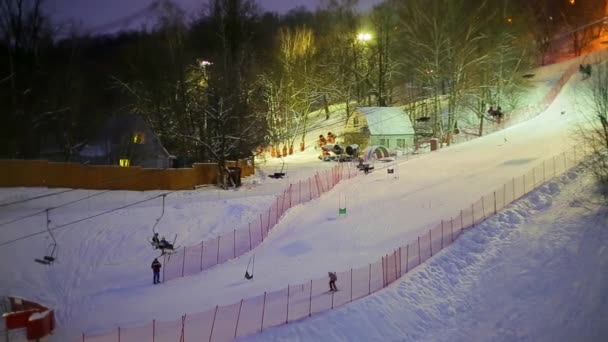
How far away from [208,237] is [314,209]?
7507mm

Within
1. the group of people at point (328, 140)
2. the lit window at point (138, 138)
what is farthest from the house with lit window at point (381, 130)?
the lit window at point (138, 138)

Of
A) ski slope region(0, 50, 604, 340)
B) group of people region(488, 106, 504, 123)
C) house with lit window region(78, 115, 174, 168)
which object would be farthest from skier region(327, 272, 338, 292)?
group of people region(488, 106, 504, 123)

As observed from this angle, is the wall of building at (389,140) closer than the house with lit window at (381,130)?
Yes

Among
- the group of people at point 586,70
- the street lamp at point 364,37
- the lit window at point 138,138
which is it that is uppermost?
the street lamp at point 364,37

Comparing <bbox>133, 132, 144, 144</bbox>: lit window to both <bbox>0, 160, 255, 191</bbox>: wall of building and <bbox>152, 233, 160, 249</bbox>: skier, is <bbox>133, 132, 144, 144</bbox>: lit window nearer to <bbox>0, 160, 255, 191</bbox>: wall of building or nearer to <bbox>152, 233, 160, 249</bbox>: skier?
<bbox>0, 160, 255, 191</bbox>: wall of building

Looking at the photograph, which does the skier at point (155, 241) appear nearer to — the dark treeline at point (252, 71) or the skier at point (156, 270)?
the skier at point (156, 270)

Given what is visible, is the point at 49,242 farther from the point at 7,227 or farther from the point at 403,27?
the point at 403,27

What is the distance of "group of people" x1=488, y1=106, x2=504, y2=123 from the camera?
56125 mm

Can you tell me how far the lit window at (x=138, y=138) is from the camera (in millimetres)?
45478

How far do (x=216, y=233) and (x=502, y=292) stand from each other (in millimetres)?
16257

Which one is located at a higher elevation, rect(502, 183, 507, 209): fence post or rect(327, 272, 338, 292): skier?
rect(502, 183, 507, 209): fence post

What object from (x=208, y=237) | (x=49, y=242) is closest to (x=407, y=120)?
(x=208, y=237)

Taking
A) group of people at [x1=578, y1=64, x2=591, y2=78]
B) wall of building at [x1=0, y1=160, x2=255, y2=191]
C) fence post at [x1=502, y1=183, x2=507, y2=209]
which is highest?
group of people at [x1=578, y1=64, x2=591, y2=78]

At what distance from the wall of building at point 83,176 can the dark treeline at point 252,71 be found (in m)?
5.17
